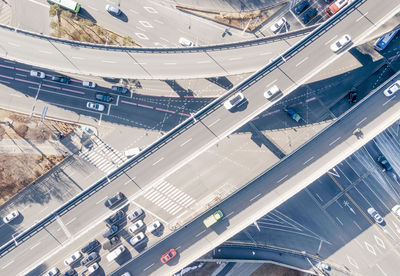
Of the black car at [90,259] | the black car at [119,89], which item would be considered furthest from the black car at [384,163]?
the black car at [90,259]

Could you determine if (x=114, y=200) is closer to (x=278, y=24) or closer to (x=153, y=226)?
(x=153, y=226)

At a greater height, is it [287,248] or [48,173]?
[287,248]

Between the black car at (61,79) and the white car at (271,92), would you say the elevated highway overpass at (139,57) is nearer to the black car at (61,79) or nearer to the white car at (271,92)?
the black car at (61,79)

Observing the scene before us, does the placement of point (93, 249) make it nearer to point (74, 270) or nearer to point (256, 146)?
point (74, 270)

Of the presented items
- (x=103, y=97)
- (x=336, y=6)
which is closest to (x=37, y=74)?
(x=103, y=97)

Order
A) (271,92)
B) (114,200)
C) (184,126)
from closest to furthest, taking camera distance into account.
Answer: (271,92)
(184,126)
(114,200)

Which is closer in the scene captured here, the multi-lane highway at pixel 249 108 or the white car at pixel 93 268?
the multi-lane highway at pixel 249 108

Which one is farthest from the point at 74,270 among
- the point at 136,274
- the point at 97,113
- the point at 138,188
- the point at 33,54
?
the point at 33,54
